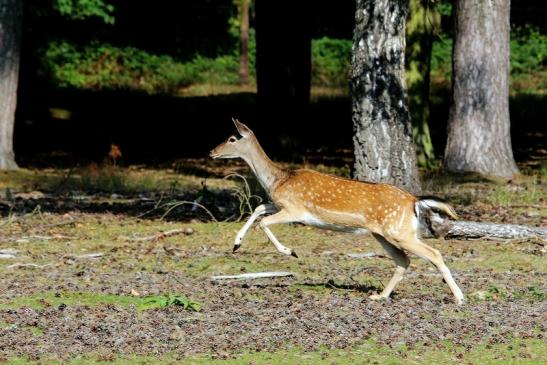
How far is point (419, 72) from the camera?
23812 millimetres

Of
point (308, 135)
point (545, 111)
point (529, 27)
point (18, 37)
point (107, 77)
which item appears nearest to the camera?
A: point (18, 37)

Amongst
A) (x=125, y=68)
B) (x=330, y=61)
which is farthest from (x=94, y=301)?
(x=330, y=61)

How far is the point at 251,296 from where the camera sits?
11.4 meters

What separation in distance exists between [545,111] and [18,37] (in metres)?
18.2

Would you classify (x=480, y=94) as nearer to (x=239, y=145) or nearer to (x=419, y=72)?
(x=419, y=72)

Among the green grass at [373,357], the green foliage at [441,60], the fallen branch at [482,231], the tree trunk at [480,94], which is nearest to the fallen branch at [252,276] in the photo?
the green grass at [373,357]

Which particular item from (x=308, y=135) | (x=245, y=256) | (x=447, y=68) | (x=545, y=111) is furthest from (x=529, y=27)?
(x=245, y=256)

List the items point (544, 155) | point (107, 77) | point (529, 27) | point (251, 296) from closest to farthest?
point (251, 296)
point (544, 155)
point (107, 77)
point (529, 27)

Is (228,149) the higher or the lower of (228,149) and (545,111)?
the higher

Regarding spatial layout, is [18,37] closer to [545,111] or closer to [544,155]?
[544,155]

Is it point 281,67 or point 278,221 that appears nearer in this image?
point 278,221

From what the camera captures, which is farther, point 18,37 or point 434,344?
point 18,37

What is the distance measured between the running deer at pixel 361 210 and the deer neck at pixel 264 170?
0.03 metres

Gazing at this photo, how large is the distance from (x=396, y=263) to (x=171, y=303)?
6.69 ft
